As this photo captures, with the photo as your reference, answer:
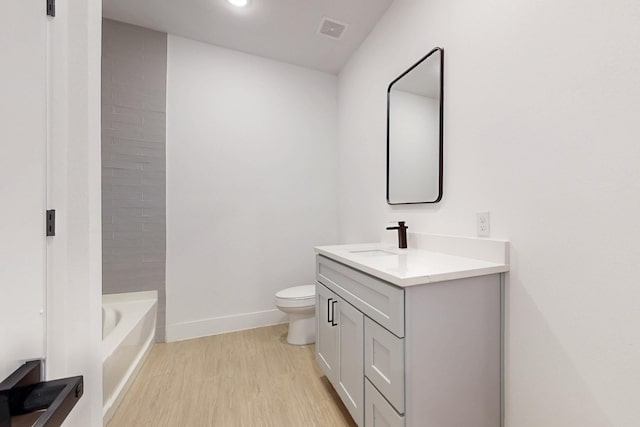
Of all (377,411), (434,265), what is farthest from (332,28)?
(377,411)

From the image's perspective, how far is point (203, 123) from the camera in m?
2.28

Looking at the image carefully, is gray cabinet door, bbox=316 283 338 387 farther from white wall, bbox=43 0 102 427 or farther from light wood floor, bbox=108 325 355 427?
white wall, bbox=43 0 102 427

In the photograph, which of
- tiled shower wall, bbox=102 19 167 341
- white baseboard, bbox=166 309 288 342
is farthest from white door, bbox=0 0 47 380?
white baseboard, bbox=166 309 288 342

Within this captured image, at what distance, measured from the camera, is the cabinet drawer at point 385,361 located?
897 millimetres

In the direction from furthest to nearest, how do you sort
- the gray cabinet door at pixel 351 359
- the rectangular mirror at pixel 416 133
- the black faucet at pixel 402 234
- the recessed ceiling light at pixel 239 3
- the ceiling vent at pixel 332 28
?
1. the ceiling vent at pixel 332 28
2. the recessed ceiling light at pixel 239 3
3. the black faucet at pixel 402 234
4. the rectangular mirror at pixel 416 133
5. the gray cabinet door at pixel 351 359

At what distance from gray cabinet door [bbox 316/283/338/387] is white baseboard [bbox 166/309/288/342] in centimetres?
97

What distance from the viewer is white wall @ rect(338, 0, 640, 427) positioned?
766 mm

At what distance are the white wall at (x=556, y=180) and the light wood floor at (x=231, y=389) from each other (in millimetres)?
993

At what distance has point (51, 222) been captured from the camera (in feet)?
2.39

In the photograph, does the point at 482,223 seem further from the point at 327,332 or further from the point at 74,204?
the point at 74,204

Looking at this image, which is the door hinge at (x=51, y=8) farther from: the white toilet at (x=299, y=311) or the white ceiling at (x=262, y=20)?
the white toilet at (x=299, y=311)

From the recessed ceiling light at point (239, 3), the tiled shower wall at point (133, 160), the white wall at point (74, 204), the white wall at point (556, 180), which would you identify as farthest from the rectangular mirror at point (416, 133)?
the tiled shower wall at point (133, 160)

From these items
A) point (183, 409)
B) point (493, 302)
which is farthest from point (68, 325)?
point (493, 302)

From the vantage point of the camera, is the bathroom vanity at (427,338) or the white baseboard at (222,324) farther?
the white baseboard at (222,324)
